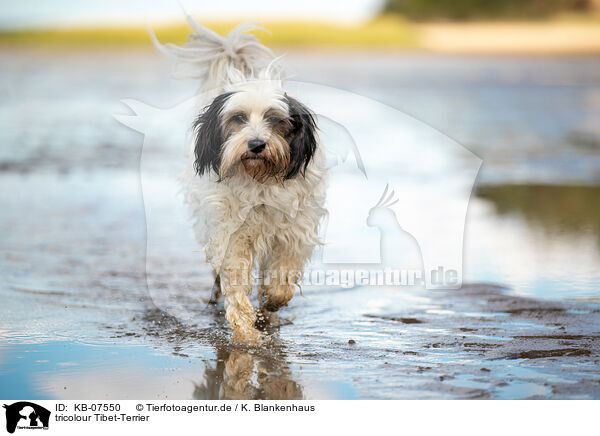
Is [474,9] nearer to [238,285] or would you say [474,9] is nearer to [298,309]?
[298,309]

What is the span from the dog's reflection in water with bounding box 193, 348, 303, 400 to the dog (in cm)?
26

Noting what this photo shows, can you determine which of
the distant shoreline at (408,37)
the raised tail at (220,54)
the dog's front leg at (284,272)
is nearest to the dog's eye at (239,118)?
the dog's front leg at (284,272)

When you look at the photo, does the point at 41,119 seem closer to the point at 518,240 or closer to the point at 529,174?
the point at 529,174

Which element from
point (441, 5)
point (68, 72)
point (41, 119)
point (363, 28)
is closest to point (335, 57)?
point (363, 28)

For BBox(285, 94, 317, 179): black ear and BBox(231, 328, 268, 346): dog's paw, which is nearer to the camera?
BBox(285, 94, 317, 179): black ear

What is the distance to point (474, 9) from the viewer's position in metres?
25.0

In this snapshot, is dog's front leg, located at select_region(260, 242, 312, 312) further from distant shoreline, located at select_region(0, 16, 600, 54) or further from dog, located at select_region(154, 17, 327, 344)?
distant shoreline, located at select_region(0, 16, 600, 54)

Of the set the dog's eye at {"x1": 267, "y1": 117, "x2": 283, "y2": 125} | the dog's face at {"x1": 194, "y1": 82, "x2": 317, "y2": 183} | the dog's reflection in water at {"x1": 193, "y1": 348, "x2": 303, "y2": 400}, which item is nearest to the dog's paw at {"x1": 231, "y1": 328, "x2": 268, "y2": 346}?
the dog's reflection in water at {"x1": 193, "y1": 348, "x2": 303, "y2": 400}

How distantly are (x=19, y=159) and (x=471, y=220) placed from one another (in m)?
6.24

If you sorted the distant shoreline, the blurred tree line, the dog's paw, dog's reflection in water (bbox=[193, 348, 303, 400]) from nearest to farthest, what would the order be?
dog's reflection in water (bbox=[193, 348, 303, 400]) → the dog's paw → the blurred tree line → the distant shoreline
